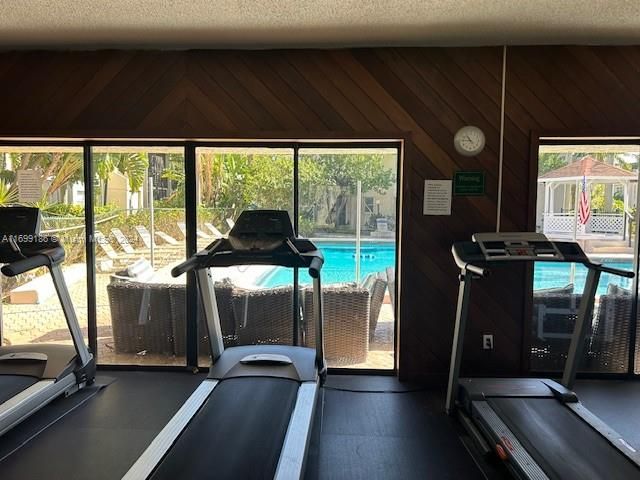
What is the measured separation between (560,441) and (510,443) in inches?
12.0

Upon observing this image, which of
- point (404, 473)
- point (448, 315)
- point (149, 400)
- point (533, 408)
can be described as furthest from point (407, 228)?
point (149, 400)

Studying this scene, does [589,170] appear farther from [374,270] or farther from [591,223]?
[374,270]

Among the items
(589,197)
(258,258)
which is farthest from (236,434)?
(589,197)

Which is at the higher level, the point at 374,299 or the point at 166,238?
the point at 166,238

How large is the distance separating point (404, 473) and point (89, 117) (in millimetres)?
3558

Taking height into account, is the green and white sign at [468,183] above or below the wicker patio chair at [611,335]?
above

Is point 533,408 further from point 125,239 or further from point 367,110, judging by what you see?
point 125,239

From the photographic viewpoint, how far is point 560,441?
2643 mm

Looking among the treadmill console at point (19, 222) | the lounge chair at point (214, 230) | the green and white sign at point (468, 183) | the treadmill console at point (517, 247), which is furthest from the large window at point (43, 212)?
the treadmill console at point (517, 247)

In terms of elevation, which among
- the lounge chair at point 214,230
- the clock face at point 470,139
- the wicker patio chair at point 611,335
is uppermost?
the clock face at point 470,139

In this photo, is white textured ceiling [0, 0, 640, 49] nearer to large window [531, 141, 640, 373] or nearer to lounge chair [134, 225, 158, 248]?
large window [531, 141, 640, 373]

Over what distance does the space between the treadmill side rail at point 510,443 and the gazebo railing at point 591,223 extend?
1.70 m

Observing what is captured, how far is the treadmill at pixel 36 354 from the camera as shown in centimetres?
319

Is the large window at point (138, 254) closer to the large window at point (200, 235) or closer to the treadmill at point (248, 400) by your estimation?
the large window at point (200, 235)
